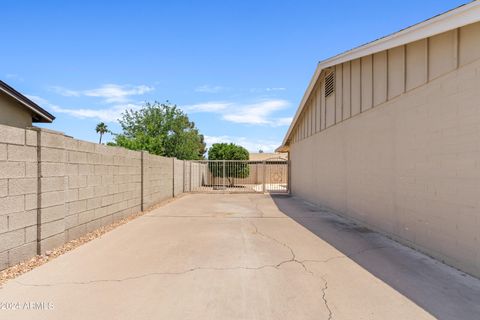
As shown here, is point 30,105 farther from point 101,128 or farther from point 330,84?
point 101,128

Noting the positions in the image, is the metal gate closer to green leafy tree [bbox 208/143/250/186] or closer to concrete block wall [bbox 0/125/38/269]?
green leafy tree [bbox 208/143/250/186]

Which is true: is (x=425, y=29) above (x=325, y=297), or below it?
above

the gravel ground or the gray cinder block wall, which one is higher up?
the gray cinder block wall

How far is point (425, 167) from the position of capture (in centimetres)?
563

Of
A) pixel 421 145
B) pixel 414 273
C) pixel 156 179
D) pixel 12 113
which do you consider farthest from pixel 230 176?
pixel 414 273

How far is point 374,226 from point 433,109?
3.48m

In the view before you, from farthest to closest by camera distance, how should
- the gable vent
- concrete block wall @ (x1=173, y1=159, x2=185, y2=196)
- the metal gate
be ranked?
1. the metal gate
2. concrete block wall @ (x1=173, y1=159, x2=185, y2=196)
3. the gable vent

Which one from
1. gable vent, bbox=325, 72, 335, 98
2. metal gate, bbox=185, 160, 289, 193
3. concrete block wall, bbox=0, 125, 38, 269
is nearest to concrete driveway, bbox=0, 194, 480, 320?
concrete block wall, bbox=0, 125, 38, 269

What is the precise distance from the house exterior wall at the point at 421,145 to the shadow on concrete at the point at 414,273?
11.8 inches

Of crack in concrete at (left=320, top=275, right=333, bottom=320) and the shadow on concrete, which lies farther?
the shadow on concrete

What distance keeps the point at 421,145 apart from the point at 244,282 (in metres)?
4.20

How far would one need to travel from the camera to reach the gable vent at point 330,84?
35.9ft

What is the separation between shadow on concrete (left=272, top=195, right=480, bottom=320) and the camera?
11.4 ft

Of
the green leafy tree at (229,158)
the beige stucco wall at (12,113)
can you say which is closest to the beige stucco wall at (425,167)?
the beige stucco wall at (12,113)
